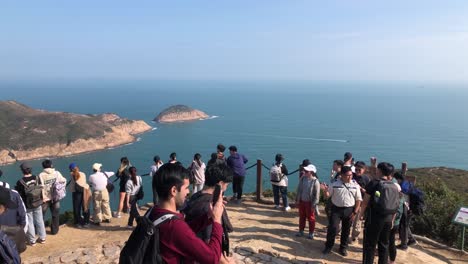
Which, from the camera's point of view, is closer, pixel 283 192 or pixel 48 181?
pixel 48 181

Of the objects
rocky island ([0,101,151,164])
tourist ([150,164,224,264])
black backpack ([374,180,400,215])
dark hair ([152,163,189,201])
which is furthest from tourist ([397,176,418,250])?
rocky island ([0,101,151,164])

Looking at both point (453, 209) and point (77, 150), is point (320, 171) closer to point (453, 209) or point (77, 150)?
point (77, 150)

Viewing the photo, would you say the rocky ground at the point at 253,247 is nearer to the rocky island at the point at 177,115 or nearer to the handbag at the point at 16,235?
the handbag at the point at 16,235

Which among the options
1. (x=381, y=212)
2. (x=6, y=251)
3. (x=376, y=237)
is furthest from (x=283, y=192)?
(x=6, y=251)

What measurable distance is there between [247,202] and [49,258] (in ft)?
18.9

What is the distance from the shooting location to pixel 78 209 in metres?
8.43

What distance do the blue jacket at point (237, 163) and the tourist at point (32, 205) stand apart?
4.50 meters

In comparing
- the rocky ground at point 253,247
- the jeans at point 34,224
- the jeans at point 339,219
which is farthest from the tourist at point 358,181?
the jeans at point 34,224

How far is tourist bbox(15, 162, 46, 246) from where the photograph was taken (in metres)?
6.82

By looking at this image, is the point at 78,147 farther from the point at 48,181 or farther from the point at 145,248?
the point at 145,248

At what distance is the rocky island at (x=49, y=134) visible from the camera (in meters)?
78.1

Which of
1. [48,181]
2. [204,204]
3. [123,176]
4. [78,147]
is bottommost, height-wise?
[78,147]

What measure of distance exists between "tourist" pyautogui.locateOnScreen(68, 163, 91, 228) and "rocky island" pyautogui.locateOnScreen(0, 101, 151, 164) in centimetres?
7747

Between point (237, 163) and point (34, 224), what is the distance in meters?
4.92
